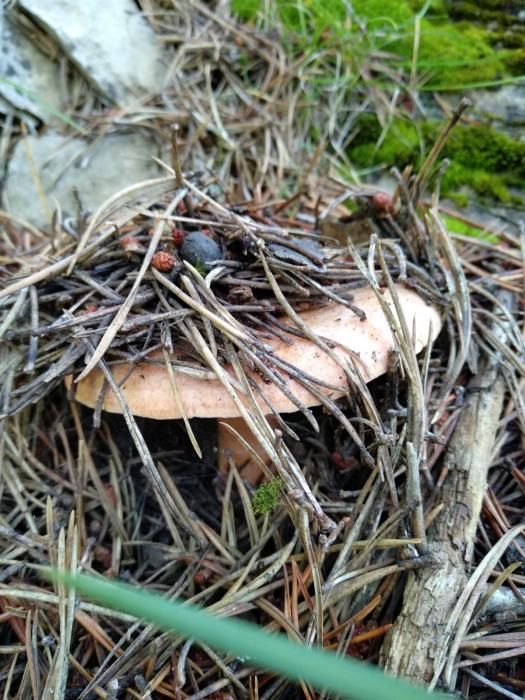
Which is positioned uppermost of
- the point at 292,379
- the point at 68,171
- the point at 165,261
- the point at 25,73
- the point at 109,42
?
the point at 109,42

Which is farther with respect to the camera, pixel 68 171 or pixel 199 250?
pixel 68 171

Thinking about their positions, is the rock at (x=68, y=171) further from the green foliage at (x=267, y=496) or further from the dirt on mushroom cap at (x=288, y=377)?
the green foliage at (x=267, y=496)

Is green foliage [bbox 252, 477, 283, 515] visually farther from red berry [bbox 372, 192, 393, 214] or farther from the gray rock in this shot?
the gray rock

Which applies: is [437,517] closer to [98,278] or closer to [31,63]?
[98,278]

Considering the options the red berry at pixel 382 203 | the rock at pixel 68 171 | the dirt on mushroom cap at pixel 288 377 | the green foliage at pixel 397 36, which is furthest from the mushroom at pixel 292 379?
the green foliage at pixel 397 36

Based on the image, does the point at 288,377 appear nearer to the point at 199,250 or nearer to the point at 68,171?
the point at 199,250

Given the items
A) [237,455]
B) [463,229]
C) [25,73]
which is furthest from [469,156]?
[25,73]
